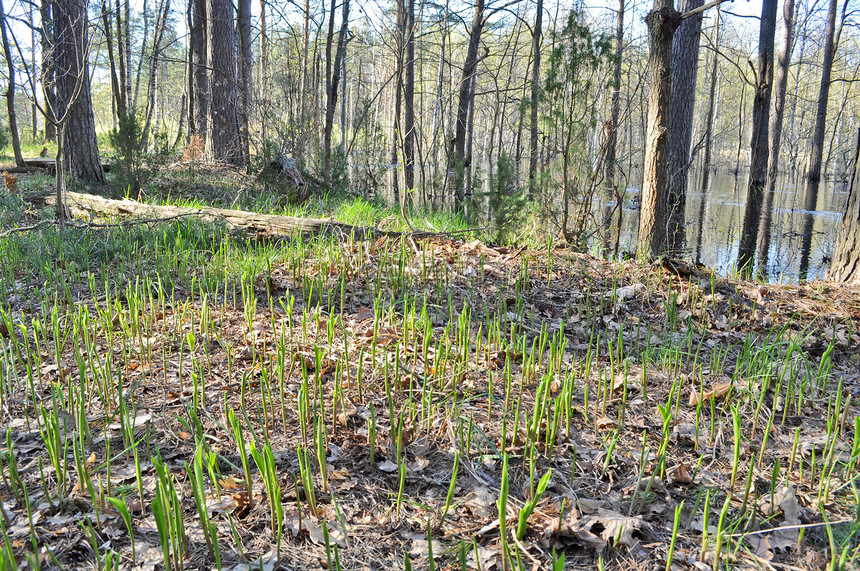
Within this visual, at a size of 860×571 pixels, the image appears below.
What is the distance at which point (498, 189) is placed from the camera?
639cm

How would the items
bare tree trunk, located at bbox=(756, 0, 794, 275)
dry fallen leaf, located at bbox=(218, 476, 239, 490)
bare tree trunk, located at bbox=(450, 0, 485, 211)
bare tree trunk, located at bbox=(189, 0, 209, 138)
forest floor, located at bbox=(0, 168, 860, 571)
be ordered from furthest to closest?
bare tree trunk, located at bbox=(756, 0, 794, 275) < bare tree trunk, located at bbox=(189, 0, 209, 138) < bare tree trunk, located at bbox=(450, 0, 485, 211) < dry fallen leaf, located at bbox=(218, 476, 239, 490) < forest floor, located at bbox=(0, 168, 860, 571)

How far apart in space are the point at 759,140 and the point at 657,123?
36.3 ft

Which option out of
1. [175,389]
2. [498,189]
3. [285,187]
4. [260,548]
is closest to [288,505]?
[260,548]

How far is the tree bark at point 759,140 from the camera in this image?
810 centimetres

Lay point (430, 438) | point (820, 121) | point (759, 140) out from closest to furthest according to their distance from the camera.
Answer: point (430, 438)
point (759, 140)
point (820, 121)

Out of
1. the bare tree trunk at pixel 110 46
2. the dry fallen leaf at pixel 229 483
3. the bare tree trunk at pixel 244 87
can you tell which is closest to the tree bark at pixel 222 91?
the bare tree trunk at pixel 244 87

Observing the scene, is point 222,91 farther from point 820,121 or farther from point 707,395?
point 820,121

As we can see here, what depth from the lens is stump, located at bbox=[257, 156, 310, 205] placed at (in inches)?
311

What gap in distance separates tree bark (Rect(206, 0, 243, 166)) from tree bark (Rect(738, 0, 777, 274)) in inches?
367

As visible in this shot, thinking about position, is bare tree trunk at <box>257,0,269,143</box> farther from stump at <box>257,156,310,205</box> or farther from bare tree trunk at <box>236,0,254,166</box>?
stump at <box>257,156,310,205</box>

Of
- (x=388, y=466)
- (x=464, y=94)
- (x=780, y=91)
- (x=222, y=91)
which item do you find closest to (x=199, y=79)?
(x=222, y=91)

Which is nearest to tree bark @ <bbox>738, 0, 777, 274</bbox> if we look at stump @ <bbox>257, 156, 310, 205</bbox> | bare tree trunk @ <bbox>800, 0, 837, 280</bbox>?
bare tree trunk @ <bbox>800, 0, 837, 280</bbox>

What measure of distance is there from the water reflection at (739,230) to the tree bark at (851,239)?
41 cm

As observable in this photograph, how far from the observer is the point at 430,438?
85.7 inches
